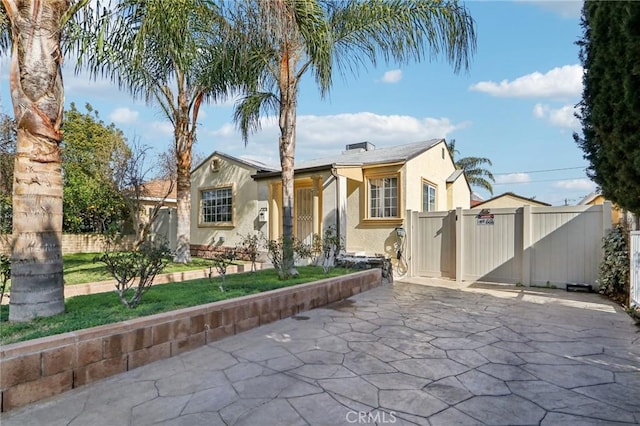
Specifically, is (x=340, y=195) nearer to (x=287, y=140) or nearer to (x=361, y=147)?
(x=287, y=140)

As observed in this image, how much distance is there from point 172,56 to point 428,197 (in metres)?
9.63

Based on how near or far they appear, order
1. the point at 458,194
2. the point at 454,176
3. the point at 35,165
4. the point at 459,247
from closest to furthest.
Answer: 1. the point at 35,165
2. the point at 459,247
3. the point at 454,176
4. the point at 458,194

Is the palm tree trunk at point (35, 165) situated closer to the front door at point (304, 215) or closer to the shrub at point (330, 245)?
the shrub at point (330, 245)

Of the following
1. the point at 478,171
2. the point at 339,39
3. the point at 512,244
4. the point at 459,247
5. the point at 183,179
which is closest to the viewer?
the point at 339,39

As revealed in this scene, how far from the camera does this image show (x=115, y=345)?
378cm

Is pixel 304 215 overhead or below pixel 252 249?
overhead

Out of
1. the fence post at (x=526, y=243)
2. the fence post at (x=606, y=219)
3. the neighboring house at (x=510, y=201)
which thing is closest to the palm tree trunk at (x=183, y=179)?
the fence post at (x=526, y=243)

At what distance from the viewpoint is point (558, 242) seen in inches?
354

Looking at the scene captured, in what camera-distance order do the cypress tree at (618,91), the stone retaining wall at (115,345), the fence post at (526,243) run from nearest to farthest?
1. the stone retaining wall at (115,345)
2. the cypress tree at (618,91)
3. the fence post at (526,243)

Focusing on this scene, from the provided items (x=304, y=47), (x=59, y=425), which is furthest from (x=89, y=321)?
(x=304, y=47)

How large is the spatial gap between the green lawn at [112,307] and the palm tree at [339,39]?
1756 millimetres

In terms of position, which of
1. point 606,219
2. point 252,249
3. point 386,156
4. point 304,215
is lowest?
point 252,249

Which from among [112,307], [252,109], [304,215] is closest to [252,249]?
[304,215]

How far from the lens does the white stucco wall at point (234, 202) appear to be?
14102 mm
